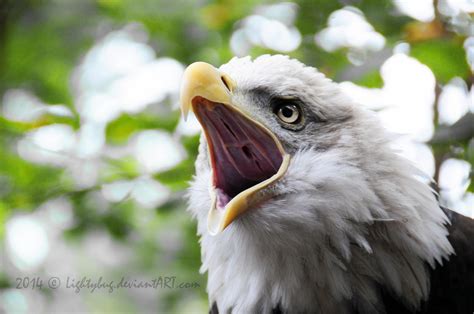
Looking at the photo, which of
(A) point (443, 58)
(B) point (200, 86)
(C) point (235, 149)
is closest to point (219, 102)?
(B) point (200, 86)

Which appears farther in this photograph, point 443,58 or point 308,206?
point 443,58

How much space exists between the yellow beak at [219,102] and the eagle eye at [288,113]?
71 mm

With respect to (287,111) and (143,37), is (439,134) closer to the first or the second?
(287,111)

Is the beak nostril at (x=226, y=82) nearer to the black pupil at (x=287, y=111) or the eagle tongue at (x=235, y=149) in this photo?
the eagle tongue at (x=235, y=149)

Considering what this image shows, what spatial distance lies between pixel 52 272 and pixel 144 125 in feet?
13.5

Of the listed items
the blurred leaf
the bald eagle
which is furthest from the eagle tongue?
the blurred leaf

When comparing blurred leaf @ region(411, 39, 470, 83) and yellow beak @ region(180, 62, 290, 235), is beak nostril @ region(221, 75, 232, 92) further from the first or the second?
blurred leaf @ region(411, 39, 470, 83)

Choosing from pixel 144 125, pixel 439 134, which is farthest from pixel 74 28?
pixel 439 134

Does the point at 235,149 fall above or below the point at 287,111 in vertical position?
below

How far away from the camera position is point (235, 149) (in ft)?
7.52

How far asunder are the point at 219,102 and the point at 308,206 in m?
0.45

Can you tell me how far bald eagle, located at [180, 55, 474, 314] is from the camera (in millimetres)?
2086

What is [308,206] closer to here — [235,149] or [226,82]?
[235,149]

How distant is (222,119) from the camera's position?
2250 mm
